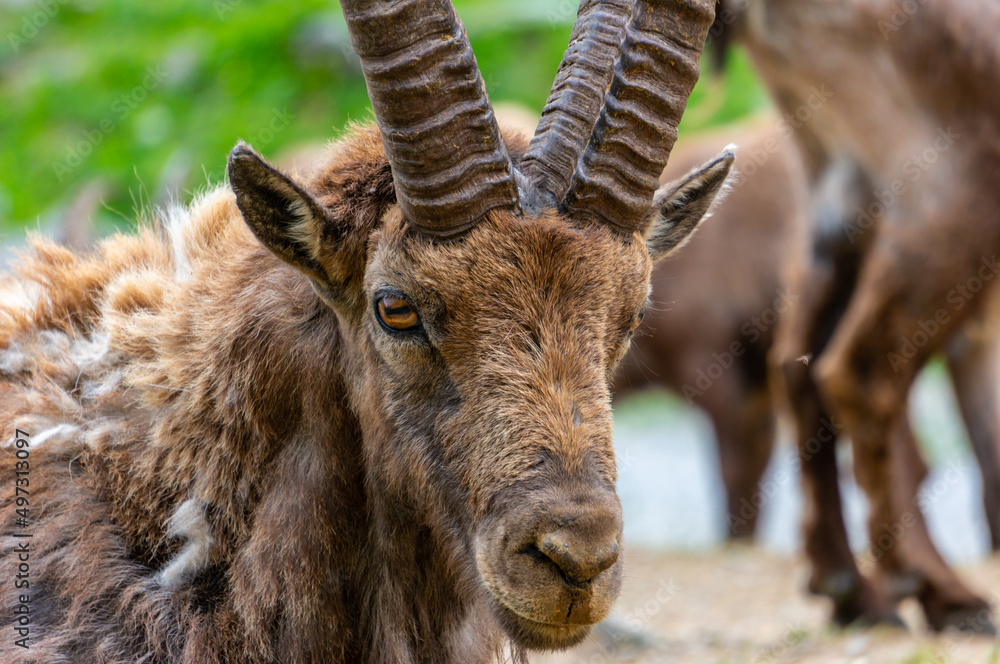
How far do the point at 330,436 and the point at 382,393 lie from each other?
1.12 ft

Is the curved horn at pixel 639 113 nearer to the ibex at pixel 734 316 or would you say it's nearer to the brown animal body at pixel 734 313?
the ibex at pixel 734 316

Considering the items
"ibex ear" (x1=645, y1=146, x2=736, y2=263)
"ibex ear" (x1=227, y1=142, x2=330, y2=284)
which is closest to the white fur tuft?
"ibex ear" (x1=227, y1=142, x2=330, y2=284)

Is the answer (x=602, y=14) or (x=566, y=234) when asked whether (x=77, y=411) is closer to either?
(x=566, y=234)

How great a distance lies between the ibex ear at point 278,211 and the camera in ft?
11.2

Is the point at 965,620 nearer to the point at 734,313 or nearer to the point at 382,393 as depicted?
the point at 382,393

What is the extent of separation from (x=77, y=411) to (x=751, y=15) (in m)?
5.25

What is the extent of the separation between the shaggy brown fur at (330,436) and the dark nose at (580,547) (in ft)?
0.06

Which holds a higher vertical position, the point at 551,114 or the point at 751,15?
the point at 551,114

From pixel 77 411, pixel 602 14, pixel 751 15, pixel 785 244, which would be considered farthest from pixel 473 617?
pixel 785 244

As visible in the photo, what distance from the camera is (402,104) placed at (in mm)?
3381

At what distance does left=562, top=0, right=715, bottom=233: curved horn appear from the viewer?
3572 mm

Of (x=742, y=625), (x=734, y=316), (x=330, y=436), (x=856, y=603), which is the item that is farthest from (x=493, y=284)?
(x=734, y=316)

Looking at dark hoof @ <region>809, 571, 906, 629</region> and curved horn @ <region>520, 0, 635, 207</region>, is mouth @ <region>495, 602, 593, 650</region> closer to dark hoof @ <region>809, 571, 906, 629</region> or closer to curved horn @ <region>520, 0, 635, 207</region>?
curved horn @ <region>520, 0, 635, 207</region>

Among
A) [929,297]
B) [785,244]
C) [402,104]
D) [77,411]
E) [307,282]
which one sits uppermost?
[402,104]
